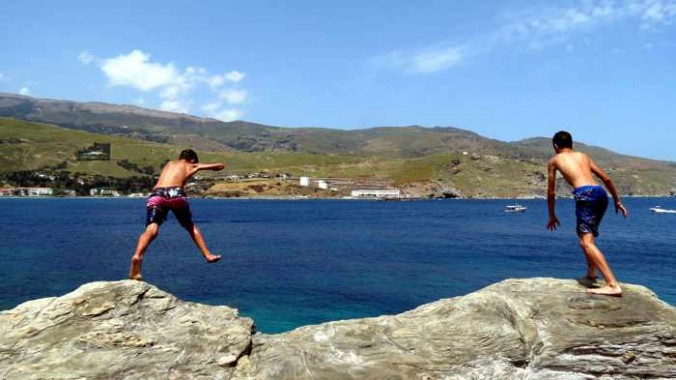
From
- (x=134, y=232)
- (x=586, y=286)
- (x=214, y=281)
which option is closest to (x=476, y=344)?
(x=586, y=286)

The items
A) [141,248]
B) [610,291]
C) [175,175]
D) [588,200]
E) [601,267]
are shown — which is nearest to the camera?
[141,248]

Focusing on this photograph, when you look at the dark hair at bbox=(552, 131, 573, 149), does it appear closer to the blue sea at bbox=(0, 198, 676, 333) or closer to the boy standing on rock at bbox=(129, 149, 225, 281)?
the boy standing on rock at bbox=(129, 149, 225, 281)

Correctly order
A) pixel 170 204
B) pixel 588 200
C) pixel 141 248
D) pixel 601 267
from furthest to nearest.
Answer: pixel 588 200, pixel 170 204, pixel 601 267, pixel 141 248

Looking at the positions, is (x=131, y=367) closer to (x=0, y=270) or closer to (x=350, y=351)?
(x=350, y=351)

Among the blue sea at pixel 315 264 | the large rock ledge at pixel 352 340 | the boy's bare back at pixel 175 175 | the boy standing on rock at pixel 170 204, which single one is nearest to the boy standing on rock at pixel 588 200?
the large rock ledge at pixel 352 340

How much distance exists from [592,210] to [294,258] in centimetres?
6555

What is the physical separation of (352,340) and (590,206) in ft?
20.8

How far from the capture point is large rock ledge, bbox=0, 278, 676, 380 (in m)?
9.57

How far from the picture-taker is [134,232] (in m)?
115

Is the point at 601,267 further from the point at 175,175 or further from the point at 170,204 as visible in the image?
the point at 175,175

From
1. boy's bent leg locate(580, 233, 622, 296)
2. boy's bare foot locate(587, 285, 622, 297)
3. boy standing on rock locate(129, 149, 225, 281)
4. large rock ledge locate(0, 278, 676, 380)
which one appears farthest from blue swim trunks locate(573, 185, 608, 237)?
boy standing on rock locate(129, 149, 225, 281)

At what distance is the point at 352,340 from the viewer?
11031 millimetres

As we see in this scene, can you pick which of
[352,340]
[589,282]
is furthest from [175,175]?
[589,282]

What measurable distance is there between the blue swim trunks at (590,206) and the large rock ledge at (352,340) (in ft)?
4.84
